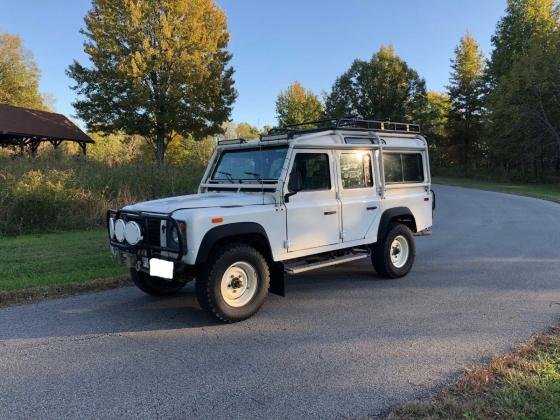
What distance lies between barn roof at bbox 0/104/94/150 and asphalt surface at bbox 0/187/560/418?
24.1m

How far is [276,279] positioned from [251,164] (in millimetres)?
1650

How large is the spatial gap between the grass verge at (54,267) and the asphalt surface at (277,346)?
0.45m

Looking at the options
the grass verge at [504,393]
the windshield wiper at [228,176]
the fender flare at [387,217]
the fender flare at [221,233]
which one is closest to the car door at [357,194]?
the fender flare at [387,217]

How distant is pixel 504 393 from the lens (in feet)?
11.7

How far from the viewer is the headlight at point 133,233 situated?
214 inches

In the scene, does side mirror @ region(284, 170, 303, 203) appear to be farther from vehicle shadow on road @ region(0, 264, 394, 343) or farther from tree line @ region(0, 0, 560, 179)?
tree line @ region(0, 0, 560, 179)

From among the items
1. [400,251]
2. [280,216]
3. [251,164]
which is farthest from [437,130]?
[280,216]

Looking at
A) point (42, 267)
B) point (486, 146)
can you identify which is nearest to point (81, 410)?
point (42, 267)

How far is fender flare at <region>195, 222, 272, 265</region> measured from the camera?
16.7ft

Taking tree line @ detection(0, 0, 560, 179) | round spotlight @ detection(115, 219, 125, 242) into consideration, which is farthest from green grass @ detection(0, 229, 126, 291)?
tree line @ detection(0, 0, 560, 179)

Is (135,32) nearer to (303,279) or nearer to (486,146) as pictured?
(303,279)

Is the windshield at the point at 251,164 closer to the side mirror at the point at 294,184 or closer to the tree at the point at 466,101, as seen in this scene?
the side mirror at the point at 294,184

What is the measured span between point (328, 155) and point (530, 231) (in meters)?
8.30

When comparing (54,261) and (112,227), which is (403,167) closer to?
(112,227)
